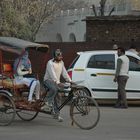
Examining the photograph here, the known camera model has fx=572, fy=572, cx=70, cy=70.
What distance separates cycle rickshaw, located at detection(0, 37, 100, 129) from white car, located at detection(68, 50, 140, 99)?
418 cm

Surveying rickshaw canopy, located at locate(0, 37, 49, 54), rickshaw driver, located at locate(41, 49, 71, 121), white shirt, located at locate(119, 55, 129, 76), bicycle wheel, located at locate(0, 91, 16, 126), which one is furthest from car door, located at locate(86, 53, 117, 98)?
bicycle wheel, located at locate(0, 91, 16, 126)

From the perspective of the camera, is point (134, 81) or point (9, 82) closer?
point (9, 82)

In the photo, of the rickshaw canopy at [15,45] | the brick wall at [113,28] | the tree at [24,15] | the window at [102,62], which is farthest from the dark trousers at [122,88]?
the tree at [24,15]

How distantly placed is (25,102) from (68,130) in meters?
1.39

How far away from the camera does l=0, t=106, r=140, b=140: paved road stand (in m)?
11.5

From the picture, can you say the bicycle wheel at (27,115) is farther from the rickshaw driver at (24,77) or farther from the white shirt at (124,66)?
the white shirt at (124,66)

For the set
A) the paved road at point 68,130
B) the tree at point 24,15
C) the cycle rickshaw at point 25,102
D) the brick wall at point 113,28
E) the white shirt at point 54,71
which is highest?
the tree at point 24,15

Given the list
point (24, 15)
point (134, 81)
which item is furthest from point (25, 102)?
point (24, 15)

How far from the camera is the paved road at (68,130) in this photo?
37.9 ft

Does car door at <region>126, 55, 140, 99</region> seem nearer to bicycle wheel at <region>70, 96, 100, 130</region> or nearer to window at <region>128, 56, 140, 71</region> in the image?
window at <region>128, 56, 140, 71</region>

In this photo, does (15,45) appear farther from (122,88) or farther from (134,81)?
(134,81)

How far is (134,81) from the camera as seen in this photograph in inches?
710

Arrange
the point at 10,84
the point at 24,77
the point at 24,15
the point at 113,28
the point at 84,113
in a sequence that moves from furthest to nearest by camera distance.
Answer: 1. the point at 24,15
2. the point at 113,28
3. the point at 24,77
4. the point at 10,84
5. the point at 84,113

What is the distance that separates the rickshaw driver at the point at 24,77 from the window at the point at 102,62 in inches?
189
